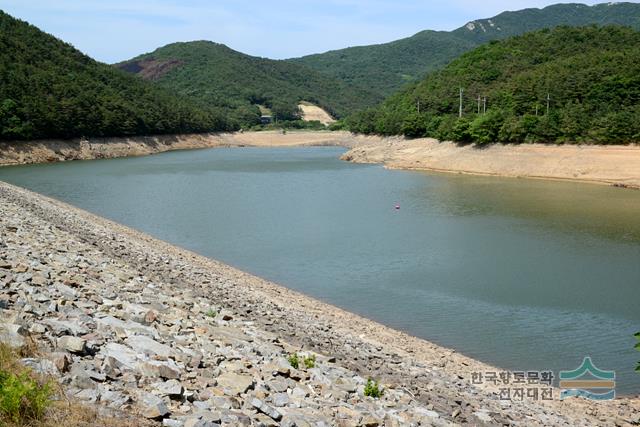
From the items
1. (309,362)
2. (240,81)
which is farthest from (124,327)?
(240,81)

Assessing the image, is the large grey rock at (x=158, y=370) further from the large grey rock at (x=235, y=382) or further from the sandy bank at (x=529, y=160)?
the sandy bank at (x=529, y=160)

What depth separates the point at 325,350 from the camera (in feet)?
30.2

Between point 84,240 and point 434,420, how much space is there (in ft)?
38.5

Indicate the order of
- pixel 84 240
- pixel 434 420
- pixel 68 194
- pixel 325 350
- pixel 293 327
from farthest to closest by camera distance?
1. pixel 68 194
2. pixel 84 240
3. pixel 293 327
4. pixel 325 350
5. pixel 434 420

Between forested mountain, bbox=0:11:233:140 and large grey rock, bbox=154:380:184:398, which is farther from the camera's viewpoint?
forested mountain, bbox=0:11:233:140

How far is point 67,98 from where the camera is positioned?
61375mm

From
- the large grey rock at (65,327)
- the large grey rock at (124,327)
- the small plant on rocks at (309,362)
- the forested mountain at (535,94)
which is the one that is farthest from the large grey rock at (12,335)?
the forested mountain at (535,94)

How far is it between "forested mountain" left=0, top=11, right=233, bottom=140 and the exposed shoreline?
4.18 feet

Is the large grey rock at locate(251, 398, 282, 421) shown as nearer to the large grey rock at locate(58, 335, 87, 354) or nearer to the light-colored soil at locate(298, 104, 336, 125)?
the large grey rock at locate(58, 335, 87, 354)

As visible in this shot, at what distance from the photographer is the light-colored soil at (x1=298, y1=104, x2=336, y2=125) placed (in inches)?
5080

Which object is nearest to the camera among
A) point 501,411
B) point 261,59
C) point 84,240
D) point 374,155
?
point 501,411

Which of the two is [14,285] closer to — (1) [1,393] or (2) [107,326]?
(2) [107,326]

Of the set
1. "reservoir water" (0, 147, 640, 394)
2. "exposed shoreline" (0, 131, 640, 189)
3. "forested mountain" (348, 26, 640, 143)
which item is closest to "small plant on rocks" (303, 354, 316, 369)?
"reservoir water" (0, 147, 640, 394)

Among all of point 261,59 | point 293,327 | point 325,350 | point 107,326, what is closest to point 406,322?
point 293,327
